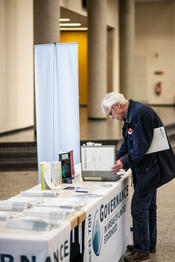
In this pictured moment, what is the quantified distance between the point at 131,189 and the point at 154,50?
56.5 feet

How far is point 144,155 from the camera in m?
4.41

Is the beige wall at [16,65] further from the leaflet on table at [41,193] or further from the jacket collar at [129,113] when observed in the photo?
the leaflet on table at [41,193]

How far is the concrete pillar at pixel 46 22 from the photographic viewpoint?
459 inches

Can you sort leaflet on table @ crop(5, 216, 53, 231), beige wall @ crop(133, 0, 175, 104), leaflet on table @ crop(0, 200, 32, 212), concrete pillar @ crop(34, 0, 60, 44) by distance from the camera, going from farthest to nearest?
beige wall @ crop(133, 0, 175, 104), concrete pillar @ crop(34, 0, 60, 44), leaflet on table @ crop(0, 200, 32, 212), leaflet on table @ crop(5, 216, 53, 231)

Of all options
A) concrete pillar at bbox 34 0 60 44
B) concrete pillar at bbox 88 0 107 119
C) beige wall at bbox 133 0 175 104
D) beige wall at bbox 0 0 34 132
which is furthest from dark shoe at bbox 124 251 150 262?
beige wall at bbox 133 0 175 104

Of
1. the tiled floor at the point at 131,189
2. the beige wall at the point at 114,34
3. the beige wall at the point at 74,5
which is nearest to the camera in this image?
the tiled floor at the point at 131,189

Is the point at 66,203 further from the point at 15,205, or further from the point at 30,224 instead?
the point at 30,224

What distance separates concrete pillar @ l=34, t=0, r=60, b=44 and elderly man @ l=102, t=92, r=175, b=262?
7.48 metres

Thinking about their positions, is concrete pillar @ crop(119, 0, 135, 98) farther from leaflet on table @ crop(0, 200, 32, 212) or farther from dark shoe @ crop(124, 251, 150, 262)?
leaflet on table @ crop(0, 200, 32, 212)

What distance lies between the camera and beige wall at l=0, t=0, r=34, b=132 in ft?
40.9

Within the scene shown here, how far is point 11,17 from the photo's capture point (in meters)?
12.9

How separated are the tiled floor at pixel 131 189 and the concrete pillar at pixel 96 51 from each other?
1.96 meters

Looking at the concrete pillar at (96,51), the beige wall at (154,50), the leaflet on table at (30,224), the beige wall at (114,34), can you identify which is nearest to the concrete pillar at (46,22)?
the concrete pillar at (96,51)

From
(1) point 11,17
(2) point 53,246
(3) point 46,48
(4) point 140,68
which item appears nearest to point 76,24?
(4) point 140,68
